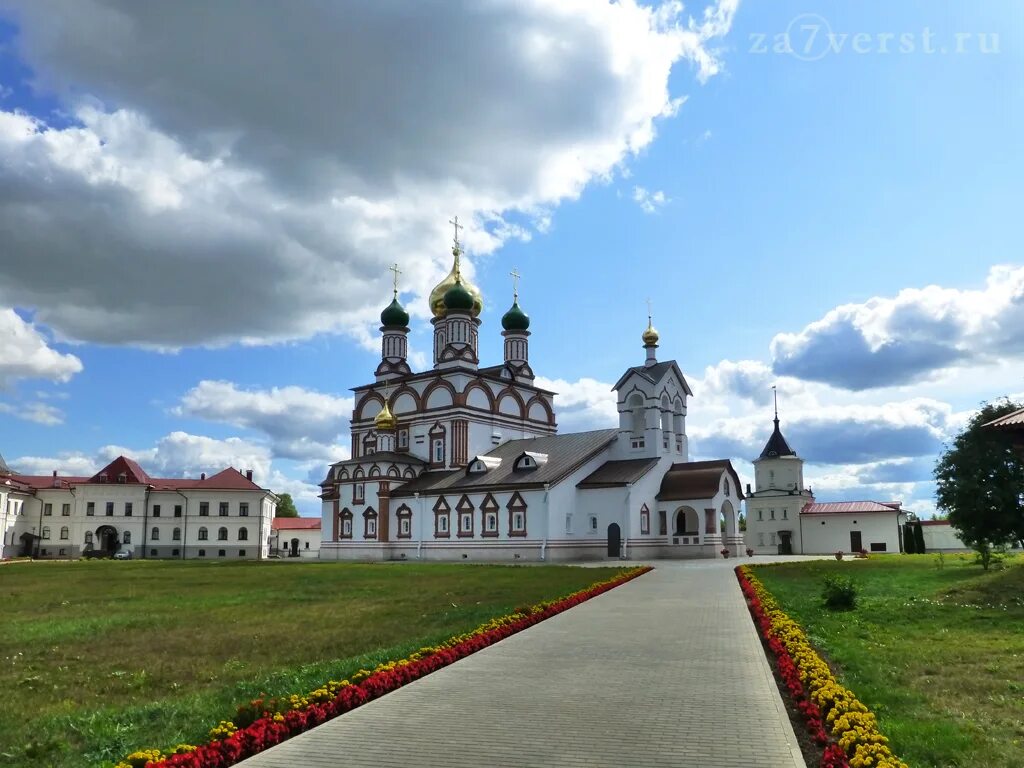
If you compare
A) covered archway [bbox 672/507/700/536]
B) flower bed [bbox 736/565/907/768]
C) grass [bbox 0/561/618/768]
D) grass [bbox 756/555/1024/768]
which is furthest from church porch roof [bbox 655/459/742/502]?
flower bed [bbox 736/565/907/768]

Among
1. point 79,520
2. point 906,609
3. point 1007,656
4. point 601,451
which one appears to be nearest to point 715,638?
point 1007,656

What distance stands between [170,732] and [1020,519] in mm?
25790

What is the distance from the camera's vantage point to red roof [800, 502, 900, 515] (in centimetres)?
5212

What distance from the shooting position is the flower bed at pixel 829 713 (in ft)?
18.9

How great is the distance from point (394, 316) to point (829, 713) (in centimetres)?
5831

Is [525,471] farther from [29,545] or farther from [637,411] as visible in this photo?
[29,545]

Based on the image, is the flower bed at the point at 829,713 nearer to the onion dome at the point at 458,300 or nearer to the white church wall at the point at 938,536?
the onion dome at the point at 458,300

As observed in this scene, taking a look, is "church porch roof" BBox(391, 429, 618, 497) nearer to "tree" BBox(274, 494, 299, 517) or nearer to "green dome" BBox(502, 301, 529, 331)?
"green dome" BBox(502, 301, 529, 331)

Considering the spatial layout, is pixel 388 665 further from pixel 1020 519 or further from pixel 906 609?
pixel 1020 519

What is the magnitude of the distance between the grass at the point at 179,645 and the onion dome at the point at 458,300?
1384 inches

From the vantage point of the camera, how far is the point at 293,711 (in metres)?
7.01

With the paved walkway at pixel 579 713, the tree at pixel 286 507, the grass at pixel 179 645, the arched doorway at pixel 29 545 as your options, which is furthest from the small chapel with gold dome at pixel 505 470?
the tree at pixel 286 507

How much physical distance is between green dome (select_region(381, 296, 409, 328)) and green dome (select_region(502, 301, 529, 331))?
329 inches

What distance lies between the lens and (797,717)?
7305mm
